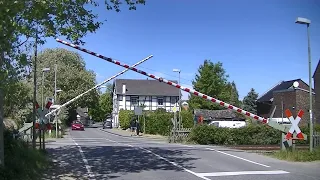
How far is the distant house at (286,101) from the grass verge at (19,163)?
43.1 meters

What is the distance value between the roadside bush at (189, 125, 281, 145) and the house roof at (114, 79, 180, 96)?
58.3 m

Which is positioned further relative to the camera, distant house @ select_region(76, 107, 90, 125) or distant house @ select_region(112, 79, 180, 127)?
distant house @ select_region(76, 107, 90, 125)

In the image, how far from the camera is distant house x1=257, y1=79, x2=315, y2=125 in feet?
174

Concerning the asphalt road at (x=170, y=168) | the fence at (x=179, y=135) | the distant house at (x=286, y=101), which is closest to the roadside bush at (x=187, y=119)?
the distant house at (x=286, y=101)

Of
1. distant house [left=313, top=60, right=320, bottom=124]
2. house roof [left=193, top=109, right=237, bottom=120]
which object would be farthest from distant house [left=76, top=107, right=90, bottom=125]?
distant house [left=313, top=60, right=320, bottom=124]

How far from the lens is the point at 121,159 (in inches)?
718

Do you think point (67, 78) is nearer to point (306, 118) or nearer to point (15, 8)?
point (306, 118)

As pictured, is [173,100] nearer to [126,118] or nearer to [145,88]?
[145,88]

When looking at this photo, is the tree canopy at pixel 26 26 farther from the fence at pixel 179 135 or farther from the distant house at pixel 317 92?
the distant house at pixel 317 92

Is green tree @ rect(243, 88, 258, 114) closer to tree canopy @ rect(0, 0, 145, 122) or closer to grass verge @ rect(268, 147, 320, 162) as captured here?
grass verge @ rect(268, 147, 320, 162)

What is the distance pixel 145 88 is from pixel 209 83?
81.9ft

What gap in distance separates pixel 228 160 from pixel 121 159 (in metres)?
4.81

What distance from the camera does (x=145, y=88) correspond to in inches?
3622

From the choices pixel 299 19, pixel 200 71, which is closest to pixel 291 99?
pixel 200 71
